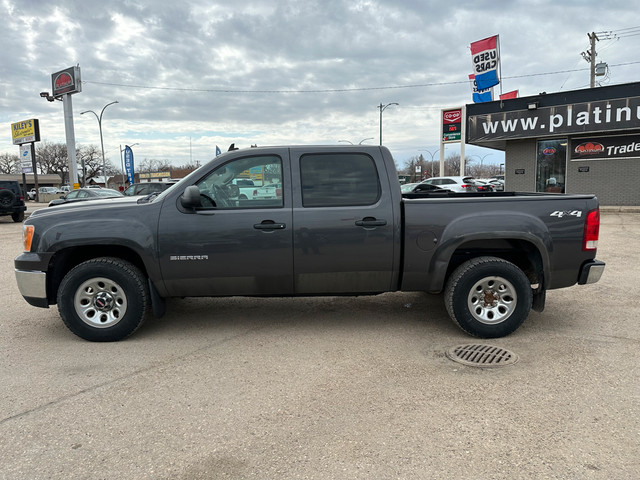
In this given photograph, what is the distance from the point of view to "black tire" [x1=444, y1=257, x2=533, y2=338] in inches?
175

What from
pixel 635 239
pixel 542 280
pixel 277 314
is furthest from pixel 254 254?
pixel 635 239

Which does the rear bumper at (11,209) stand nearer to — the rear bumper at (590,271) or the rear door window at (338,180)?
the rear door window at (338,180)

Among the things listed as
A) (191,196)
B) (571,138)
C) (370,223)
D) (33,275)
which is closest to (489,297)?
(370,223)

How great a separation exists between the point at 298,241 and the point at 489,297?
195cm

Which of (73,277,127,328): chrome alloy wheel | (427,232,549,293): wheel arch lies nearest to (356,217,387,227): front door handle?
(427,232,549,293): wheel arch

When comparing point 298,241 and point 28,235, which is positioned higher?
point 28,235

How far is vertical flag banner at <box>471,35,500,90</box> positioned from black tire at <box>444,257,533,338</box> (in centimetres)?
2351

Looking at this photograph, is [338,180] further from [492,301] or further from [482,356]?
[482,356]

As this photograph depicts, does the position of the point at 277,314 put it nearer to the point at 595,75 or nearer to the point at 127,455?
the point at 127,455

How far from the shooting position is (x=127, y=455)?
8.73ft

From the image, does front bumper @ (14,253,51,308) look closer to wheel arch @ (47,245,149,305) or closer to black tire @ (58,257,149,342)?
wheel arch @ (47,245,149,305)

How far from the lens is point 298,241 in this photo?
4363 mm

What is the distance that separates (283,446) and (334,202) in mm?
2369

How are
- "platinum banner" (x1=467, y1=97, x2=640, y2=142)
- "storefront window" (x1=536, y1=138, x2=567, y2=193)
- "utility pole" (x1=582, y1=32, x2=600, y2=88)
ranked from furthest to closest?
"utility pole" (x1=582, y1=32, x2=600, y2=88), "storefront window" (x1=536, y1=138, x2=567, y2=193), "platinum banner" (x1=467, y1=97, x2=640, y2=142)
